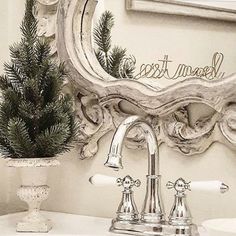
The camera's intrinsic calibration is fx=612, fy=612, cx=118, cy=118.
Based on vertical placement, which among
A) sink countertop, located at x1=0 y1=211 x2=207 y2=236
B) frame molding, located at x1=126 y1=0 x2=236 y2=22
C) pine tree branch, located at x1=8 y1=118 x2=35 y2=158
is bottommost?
sink countertop, located at x1=0 y1=211 x2=207 y2=236

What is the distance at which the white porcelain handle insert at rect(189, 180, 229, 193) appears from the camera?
1.20 metres

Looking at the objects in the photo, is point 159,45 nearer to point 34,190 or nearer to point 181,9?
point 181,9

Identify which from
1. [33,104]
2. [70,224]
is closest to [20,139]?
[33,104]

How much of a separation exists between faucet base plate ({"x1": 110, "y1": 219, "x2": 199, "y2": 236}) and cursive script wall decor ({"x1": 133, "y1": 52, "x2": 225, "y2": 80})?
0.32 metres

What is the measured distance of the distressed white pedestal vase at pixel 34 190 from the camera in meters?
1.30

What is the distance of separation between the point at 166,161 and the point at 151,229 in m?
0.19

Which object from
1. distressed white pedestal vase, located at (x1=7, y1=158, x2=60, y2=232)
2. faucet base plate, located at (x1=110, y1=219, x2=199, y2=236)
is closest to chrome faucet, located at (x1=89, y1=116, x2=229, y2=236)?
faucet base plate, located at (x1=110, y1=219, x2=199, y2=236)

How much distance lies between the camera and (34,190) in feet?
4.32

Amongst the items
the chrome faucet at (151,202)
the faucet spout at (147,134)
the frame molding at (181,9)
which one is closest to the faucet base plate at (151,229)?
the chrome faucet at (151,202)

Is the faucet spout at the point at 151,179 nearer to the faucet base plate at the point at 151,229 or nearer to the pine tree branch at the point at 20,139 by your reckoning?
the faucet base plate at the point at 151,229

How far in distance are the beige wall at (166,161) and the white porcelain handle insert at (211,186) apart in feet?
0.32

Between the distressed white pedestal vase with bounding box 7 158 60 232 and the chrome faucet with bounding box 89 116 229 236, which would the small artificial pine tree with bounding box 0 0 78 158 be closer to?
the distressed white pedestal vase with bounding box 7 158 60 232

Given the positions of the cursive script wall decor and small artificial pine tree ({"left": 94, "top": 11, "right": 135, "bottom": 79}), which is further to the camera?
small artificial pine tree ({"left": 94, "top": 11, "right": 135, "bottom": 79})

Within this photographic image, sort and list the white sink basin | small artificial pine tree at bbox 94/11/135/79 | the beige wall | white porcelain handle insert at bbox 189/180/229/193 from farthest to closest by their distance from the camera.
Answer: small artificial pine tree at bbox 94/11/135/79 → the beige wall → white porcelain handle insert at bbox 189/180/229/193 → the white sink basin
